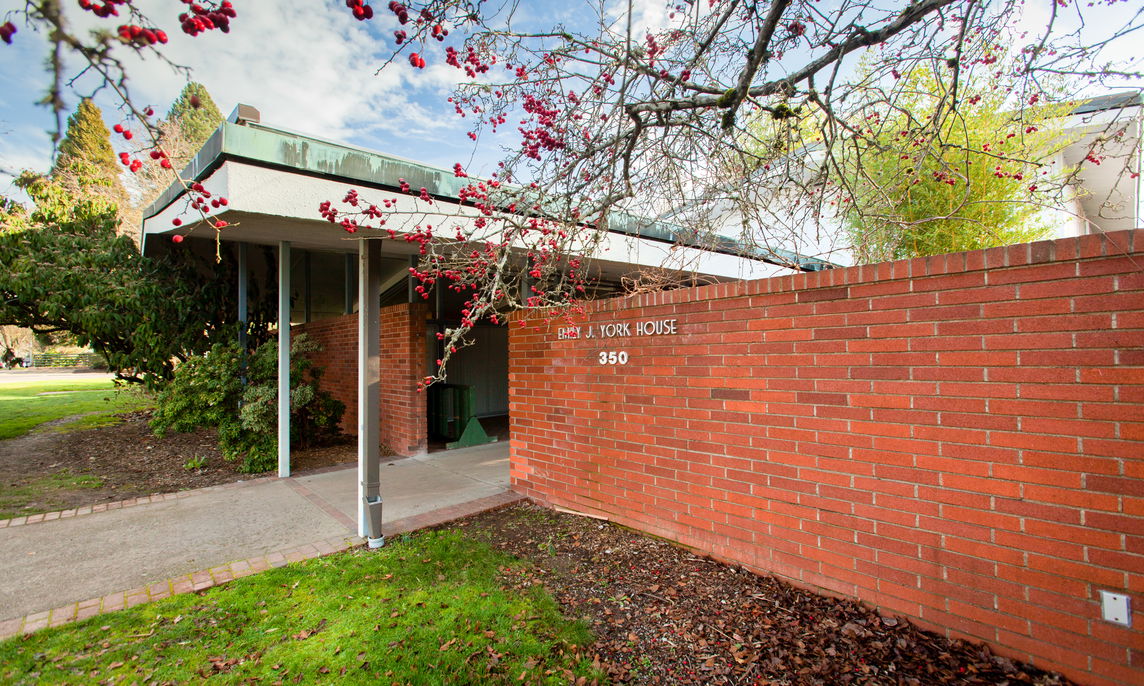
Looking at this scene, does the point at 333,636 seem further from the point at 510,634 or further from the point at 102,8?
the point at 102,8

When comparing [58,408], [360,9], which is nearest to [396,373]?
[360,9]

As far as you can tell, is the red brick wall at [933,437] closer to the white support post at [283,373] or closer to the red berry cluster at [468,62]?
the red berry cluster at [468,62]

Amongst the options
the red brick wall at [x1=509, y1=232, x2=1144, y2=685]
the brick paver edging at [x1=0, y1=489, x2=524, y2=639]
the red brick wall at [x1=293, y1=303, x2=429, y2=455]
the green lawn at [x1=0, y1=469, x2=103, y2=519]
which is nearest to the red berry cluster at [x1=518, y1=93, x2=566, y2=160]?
the red brick wall at [x1=509, y1=232, x2=1144, y2=685]

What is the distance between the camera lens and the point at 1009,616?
2.34 meters

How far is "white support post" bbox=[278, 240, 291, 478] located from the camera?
19.8 feet

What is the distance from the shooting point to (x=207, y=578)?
3443mm

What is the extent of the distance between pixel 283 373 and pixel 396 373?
1.53m

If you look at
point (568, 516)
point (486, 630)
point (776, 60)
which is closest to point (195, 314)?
point (568, 516)

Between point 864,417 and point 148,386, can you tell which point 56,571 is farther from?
point 864,417

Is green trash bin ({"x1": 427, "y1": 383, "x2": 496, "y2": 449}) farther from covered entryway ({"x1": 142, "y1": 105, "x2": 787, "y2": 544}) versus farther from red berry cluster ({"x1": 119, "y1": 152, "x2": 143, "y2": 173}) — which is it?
red berry cluster ({"x1": 119, "y1": 152, "x2": 143, "y2": 173})

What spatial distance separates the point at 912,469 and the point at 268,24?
3623 mm

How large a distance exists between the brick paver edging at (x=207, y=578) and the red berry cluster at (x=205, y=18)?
342 cm

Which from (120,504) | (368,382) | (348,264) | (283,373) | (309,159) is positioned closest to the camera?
(368,382)

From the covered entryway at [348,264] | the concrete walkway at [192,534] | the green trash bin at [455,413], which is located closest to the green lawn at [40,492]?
the concrete walkway at [192,534]
